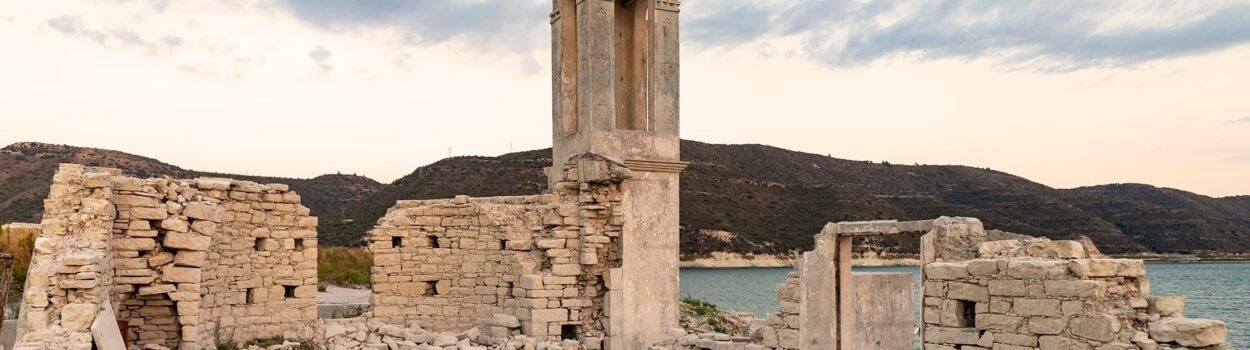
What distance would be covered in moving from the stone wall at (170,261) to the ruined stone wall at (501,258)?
1.38 meters

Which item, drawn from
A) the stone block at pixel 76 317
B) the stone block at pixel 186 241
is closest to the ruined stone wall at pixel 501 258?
the stone block at pixel 186 241

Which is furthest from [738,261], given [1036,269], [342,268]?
[1036,269]

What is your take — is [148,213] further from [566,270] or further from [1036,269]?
[1036,269]

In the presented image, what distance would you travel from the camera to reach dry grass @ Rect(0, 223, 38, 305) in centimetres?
1189

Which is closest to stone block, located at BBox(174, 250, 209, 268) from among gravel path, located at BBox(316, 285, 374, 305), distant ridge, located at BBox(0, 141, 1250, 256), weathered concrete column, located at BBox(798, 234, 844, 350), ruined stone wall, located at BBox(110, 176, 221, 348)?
ruined stone wall, located at BBox(110, 176, 221, 348)

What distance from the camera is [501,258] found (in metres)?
13.6

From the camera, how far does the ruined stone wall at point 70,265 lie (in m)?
7.80

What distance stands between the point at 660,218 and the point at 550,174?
2470 millimetres

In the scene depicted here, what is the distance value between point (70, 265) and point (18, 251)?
5.69 m

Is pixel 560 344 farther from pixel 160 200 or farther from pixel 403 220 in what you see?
pixel 160 200

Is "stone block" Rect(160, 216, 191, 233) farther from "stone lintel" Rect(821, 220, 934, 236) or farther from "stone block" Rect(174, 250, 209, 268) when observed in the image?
"stone lintel" Rect(821, 220, 934, 236)

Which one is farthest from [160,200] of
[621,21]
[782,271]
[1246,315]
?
[782,271]

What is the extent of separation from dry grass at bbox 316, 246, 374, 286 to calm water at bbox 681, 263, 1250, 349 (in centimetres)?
962

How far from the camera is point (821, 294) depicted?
9852mm
